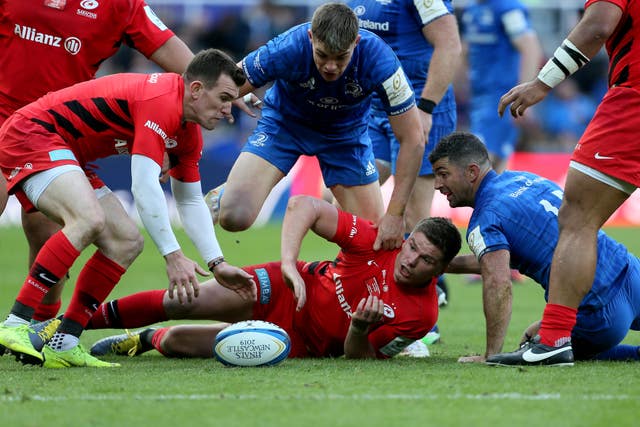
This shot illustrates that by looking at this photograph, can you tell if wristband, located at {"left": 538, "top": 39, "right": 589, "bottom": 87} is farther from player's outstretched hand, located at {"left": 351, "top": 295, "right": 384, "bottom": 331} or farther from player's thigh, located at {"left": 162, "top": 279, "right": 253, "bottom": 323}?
player's thigh, located at {"left": 162, "top": 279, "right": 253, "bottom": 323}

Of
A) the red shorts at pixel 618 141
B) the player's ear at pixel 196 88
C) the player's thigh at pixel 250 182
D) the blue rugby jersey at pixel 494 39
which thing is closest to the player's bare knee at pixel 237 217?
the player's thigh at pixel 250 182

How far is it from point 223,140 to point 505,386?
13.8 meters

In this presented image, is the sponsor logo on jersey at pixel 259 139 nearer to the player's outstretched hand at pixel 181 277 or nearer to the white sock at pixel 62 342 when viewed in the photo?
the player's outstretched hand at pixel 181 277

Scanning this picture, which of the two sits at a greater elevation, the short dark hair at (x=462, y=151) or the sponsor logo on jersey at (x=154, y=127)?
the sponsor logo on jersey at (x=154, y=127)

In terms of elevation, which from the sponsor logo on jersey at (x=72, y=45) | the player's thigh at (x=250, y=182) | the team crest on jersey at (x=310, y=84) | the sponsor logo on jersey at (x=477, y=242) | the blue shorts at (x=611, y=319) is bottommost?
the blue shorts at (x=611, y=319)

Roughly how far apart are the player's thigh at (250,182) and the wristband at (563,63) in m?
2.70

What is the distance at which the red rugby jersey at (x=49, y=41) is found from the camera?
283 inches

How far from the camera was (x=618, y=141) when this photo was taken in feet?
18.6

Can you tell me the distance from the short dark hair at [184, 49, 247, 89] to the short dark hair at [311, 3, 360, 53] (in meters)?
0.70

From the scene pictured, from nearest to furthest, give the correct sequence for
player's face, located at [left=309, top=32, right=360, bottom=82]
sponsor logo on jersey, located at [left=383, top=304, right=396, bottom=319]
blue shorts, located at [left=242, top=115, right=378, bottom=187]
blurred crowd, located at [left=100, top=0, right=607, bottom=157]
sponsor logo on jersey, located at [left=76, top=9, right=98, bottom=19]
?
sponsor logo on jersey, located at [left=383, top=304, right=396, bottom=319], player's face, located at [left=309, top=32, right=360, bottom=82], sponsor logo on jersey, located at [left=76, top=9, right=98, bottom=19], blue shorts, located at [left=242, top=115, right=378, bottom=187], blurred crowd, located at [left=100, top=0, right=607, bottom=157]

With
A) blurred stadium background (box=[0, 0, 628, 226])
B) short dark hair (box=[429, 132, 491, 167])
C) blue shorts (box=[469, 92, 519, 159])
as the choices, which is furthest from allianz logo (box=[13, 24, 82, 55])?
blurred stadium background (box=[0, 0, 628, 226])

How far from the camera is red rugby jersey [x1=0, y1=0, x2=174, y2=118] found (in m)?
7.19

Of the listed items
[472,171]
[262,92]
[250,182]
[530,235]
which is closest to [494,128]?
[250,182]

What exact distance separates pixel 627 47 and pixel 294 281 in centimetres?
237
